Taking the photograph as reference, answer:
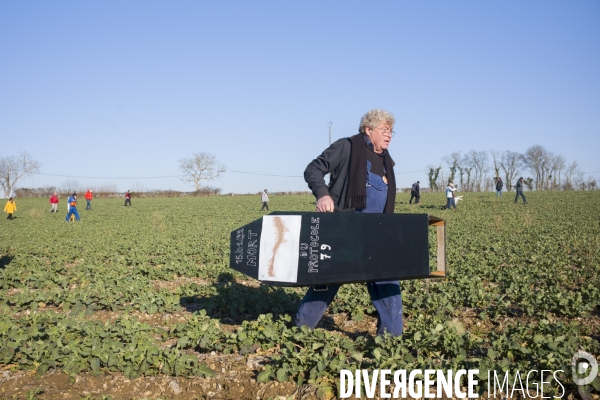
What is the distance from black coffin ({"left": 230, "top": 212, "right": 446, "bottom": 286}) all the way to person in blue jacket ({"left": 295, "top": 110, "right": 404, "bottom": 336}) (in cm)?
21

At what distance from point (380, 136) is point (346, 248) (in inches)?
41.6

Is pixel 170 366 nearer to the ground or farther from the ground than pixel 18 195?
nearer to the ground

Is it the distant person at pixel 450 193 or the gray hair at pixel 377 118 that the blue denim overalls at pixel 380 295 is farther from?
the distant person at pixel 450 193

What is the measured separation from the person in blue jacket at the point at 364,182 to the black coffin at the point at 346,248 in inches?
8.3

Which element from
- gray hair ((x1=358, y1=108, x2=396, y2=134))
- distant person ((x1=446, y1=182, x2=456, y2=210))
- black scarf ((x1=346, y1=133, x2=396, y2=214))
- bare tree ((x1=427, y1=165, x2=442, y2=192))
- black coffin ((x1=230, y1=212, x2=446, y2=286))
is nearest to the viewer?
black coffin ((x1=230, y1=212, x2=446, y2=286))

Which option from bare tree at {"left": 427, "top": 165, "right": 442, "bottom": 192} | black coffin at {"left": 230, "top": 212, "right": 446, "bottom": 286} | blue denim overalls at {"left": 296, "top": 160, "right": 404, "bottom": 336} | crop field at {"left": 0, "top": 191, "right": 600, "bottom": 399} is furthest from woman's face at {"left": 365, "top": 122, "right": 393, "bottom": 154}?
bare tree at {"left": 427, "top": 165, "right": 442, "bottom": 192}

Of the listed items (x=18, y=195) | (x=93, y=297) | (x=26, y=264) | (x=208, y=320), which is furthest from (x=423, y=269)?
(x=18, y=195)

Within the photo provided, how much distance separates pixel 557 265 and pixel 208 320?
7015mm

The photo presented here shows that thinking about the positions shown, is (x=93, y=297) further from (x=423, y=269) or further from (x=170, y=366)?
(x=423, y=269)

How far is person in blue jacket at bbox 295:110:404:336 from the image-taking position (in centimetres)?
461

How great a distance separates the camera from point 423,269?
4.18 metres

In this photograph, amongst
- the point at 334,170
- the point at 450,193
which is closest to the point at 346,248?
the point at 334,170

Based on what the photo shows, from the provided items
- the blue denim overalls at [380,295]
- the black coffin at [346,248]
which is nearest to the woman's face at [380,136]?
the blue denim overalls at [380,295]

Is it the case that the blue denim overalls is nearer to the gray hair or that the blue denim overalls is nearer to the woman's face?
the woman's face
